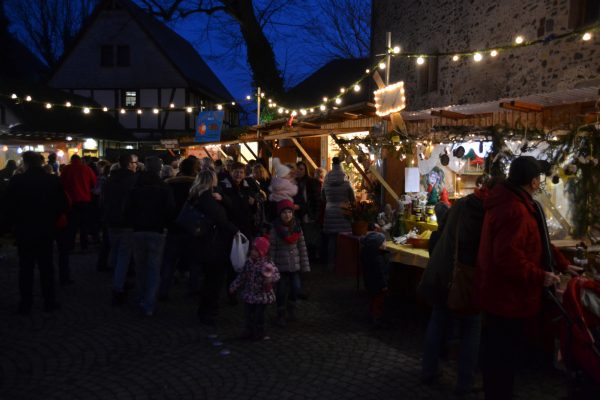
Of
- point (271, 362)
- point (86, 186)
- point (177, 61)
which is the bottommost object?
point (271, 362)

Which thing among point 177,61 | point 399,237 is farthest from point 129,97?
point 399,237

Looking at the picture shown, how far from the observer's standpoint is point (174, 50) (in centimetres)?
3034

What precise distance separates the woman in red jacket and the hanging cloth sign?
35.3ft

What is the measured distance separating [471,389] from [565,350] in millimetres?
1015

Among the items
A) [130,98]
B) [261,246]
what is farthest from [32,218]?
[130,98]

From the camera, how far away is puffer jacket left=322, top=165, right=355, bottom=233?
26.9ft

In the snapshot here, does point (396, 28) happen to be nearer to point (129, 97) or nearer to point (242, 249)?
point (242, 249)

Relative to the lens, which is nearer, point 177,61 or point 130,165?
point 130,165

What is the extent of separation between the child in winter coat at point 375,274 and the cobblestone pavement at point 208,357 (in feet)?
0.74

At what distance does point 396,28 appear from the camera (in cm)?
1455

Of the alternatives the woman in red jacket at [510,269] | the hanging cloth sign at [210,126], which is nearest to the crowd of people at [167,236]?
the woman in red jacket at [510,269]

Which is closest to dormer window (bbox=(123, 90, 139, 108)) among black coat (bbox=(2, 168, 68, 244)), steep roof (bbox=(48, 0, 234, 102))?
steep roof (bbox=(48, 0, 234, 102))

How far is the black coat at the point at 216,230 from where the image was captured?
555 cm

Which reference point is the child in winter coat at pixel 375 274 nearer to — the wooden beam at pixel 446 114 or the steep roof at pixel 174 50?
the wooden beam at pixel 446 114
